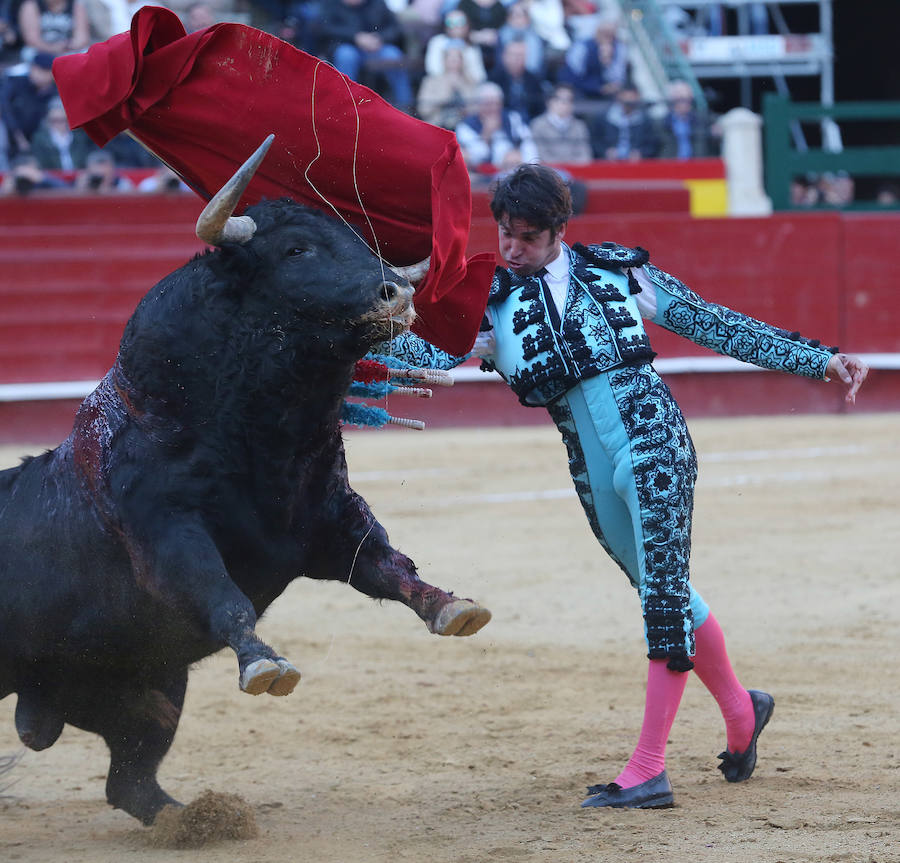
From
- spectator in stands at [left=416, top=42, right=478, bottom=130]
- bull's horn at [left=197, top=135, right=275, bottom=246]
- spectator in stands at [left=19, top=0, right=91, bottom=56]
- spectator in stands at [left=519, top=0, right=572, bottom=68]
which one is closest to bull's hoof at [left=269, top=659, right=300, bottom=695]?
bull's horn at [left=197, top=135, right=275, bottom=246]

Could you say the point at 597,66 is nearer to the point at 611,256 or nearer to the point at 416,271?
the point at 611,256

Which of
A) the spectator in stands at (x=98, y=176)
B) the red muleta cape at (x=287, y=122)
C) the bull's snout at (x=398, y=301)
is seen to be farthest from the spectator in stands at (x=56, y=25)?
the bull's snout at (x=398, y=301)

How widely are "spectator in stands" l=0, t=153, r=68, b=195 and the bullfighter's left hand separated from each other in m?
6.81

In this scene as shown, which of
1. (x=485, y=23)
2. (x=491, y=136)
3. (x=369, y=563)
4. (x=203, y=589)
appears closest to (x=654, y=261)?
(x=491, y=136)

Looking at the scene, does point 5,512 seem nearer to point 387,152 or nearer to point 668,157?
point 387,152

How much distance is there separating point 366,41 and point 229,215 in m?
7.61

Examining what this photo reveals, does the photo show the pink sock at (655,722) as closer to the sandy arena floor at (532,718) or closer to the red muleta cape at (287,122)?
the sandy arena floor at (532,718)

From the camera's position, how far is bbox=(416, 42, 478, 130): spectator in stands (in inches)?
373

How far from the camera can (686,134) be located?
34.6 ft

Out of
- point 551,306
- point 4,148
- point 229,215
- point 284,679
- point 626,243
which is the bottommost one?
point 626,243

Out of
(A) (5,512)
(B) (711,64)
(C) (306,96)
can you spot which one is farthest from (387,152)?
(B) (711,64)

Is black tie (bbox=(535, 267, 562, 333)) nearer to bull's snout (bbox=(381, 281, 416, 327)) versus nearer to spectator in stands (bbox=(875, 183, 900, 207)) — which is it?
bull's snout (bbox=(381, 281, 416, 327))

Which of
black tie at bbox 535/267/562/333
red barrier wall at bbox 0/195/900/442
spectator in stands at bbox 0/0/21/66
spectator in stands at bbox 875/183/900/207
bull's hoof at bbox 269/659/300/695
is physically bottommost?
spectator in stands at bbox 875/183/900/207

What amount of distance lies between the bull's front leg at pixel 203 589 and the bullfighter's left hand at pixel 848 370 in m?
1.24
